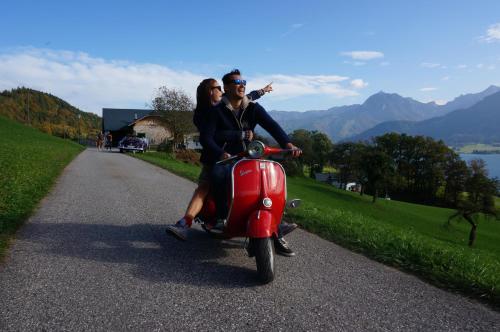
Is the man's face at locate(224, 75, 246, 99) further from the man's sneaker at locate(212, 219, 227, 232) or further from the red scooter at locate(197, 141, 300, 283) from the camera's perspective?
the man's sneaker at locate(212, 219, 227, 232)

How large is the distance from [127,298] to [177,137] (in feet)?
128

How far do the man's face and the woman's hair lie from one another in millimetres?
929

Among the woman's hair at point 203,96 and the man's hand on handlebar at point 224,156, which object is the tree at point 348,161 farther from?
the man's hand on handlebar at point 224,156

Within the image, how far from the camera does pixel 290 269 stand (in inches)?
164

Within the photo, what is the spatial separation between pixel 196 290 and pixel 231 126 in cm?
201

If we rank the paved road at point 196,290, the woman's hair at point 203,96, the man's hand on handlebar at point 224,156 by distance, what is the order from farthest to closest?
the woman's hair at point 203,96, the man's hand on handlebar at point 224,156, the paved road at point 196,290

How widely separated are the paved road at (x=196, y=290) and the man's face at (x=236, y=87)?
6.34 feet

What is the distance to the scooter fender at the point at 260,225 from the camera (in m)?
3.67

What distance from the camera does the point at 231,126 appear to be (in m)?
4.63

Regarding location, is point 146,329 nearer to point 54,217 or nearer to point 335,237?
point 335,237

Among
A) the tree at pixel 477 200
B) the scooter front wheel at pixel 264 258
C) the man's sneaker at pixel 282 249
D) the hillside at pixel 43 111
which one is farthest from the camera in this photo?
the hillside at pixel 43 111

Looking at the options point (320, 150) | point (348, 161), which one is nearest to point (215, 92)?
point (348, 161)

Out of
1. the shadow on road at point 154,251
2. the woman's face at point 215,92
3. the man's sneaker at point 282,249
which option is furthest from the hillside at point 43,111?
the man's sneaker at point 282,249

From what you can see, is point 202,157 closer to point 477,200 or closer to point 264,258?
point 264,258
